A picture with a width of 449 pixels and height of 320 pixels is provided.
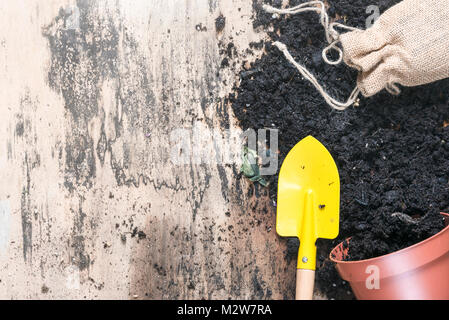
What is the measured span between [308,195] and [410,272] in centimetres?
30

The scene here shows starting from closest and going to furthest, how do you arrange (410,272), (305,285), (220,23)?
(410,272), (305,285), (220,23)

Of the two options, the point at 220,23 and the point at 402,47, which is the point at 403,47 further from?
the point at 220,23

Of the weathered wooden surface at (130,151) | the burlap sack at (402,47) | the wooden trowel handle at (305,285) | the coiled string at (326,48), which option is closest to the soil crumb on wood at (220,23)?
the weathered wooden surface at (130,151)

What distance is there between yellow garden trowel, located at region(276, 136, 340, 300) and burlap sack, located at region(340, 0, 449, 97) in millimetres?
213

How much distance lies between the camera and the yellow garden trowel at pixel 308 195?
115 centimetres

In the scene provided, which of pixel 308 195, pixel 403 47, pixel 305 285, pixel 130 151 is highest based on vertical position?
pixel 403 47

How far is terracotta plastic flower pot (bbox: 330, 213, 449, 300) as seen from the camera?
98cm

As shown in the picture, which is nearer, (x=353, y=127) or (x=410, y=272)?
(x=410, y=272)

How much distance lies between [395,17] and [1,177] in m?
1.15

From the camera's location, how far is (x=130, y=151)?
1.24 meters

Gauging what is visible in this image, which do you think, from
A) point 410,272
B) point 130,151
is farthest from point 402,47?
point 130,151

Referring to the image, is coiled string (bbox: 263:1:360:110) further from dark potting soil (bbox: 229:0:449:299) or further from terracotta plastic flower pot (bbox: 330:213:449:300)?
terracotta plastic flower pot (bbox: 330:213:449:300)
